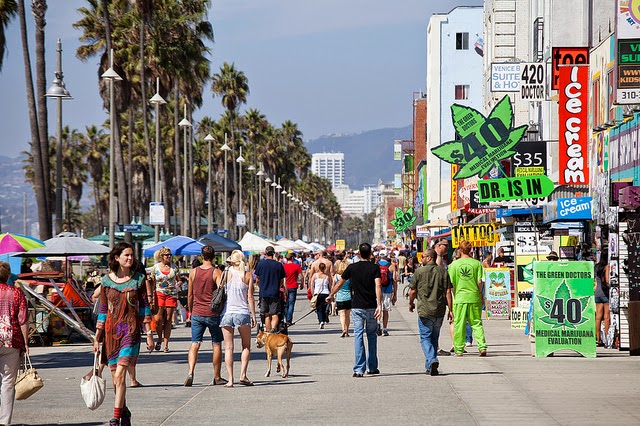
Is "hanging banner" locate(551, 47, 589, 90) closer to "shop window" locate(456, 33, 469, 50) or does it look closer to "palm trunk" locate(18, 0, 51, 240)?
"palm trunk" locate(18, 0, 51, 240)

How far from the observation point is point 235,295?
1446cm

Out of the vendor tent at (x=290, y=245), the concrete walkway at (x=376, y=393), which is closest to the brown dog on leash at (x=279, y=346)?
the concrete walkway at (x=376, y=393)

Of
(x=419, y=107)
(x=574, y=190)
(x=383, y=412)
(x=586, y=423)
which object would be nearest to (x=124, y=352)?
(x=383, y=412)

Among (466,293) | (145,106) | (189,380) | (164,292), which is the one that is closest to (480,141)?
(466,293)

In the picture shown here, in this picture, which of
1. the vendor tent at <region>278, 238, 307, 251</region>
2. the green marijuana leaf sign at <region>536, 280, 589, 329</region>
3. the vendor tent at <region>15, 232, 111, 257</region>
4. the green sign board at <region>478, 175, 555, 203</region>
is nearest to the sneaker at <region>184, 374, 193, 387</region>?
the green marijuana leaf sign at <region>536, 280, 589, 329</region>

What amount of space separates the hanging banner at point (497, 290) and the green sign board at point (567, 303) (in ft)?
34.8

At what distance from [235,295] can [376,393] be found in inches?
90.9

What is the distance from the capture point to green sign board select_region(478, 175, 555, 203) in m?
23.9

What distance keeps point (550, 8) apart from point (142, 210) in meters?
52.6

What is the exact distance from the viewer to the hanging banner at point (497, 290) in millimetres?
28467

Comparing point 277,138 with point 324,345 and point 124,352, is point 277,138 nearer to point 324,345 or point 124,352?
point 324,345

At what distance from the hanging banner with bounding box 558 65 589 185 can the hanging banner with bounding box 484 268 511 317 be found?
3271mm

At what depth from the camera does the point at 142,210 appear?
8469cm

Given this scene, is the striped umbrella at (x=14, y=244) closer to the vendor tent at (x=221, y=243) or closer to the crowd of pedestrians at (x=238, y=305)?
the crowd of pedestrians at (x=238, y=305)
